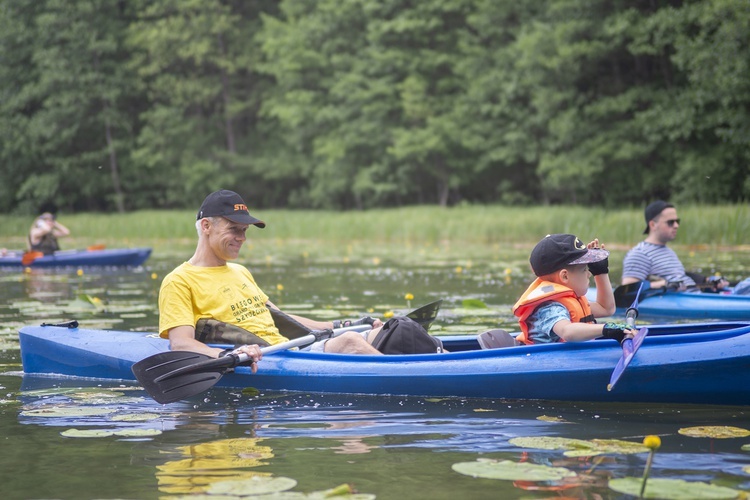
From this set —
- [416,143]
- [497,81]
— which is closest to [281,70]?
[416,143]

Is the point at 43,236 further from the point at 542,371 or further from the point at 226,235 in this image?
the point at 542,371

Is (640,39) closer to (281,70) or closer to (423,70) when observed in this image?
(423,70)

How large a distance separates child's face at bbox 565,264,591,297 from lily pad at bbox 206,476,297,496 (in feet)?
5.89

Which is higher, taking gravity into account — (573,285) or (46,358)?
(573,285)

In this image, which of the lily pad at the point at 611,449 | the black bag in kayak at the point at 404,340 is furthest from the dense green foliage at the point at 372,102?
the lily pad at the point at 611,449

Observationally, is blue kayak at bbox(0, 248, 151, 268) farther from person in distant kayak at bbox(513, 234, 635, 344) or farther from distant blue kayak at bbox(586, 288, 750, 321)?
person in distant kayak at bbox(513, 234, 635, 344)

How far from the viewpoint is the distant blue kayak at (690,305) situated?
7.63 m

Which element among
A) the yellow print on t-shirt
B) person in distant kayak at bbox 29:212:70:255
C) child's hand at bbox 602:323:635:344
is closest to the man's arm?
the yellow print on t-shirt

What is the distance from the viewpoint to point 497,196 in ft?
95.2

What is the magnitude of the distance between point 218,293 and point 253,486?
6.25 ft

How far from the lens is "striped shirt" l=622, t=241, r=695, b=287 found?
801 centimetres

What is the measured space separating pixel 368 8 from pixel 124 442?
81.4 ft

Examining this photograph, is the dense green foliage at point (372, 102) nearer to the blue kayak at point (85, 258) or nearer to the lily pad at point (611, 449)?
the blue kayak at point (85, 258)

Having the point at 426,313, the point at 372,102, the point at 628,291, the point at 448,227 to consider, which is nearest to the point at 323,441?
the point at 426,313
